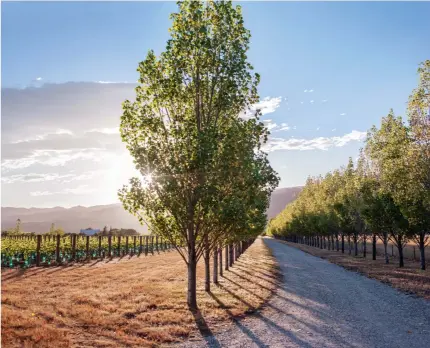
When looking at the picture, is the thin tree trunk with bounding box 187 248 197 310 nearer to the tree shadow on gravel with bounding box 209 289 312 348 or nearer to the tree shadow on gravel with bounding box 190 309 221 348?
the tree shadow on gravel with bounding box 190 309 221 348

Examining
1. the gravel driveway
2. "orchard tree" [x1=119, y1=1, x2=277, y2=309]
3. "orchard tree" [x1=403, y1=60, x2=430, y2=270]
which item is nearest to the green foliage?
"orchard tree" [x1=119, y1=1, x2=277, y2=309]

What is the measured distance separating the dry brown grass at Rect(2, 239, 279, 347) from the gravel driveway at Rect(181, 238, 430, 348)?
120 centimetres

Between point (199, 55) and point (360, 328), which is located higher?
point (199, 55)

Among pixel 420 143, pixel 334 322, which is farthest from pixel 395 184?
pixel 334 322

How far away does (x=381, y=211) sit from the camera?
40.8 metres

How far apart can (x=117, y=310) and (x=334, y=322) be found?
898 cm

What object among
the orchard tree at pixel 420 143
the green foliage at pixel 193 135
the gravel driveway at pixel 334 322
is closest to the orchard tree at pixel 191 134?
the green foliage at pixel 193 135

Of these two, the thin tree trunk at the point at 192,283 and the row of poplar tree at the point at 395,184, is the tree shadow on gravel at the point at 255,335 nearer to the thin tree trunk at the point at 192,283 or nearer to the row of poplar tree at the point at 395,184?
the thin tree trunk at the point at 192,283

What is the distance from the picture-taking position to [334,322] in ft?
47.0

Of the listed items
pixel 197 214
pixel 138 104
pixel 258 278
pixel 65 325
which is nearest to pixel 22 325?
pixel 65 325

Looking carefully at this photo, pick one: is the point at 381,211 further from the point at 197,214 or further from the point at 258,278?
the point at 197,214

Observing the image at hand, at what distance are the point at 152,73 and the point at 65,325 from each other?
11.0m

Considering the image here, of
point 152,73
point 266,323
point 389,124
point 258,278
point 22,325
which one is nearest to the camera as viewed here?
point 22,325

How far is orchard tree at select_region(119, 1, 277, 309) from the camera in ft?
56.1
